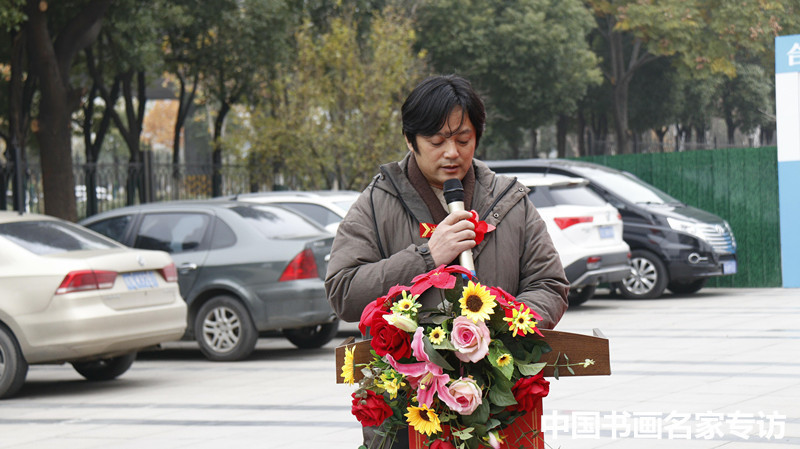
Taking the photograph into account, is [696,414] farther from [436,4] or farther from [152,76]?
[436,4]

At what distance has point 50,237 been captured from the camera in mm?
9969

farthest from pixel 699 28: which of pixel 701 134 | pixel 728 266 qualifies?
pixel 701 134

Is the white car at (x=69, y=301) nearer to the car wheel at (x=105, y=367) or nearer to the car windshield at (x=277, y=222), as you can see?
the car wheel at (x=105, y=367)

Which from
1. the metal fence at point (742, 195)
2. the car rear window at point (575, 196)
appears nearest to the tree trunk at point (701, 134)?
the metal fence at point (742, 195)

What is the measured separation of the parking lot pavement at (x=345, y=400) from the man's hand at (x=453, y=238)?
3.33 metres

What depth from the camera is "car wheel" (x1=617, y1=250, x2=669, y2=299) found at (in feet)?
54.0

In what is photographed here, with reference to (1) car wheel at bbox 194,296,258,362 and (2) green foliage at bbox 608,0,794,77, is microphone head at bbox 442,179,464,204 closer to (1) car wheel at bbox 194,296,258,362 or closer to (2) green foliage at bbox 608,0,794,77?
(1) car wheel at bbox 194,296,258,362

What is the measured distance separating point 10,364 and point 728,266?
10503 mm

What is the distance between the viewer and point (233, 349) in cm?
1132

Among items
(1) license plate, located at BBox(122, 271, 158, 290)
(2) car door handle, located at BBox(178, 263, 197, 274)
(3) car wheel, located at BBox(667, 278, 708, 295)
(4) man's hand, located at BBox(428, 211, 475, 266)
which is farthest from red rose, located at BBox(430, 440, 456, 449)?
(3) car wheel, located at BBox(667, 278, 708, 295)

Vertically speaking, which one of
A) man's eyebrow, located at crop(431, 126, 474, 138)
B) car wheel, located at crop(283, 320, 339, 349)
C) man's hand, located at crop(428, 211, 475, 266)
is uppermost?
man's eyebrow, located at crop(431, 126, 474, 138)

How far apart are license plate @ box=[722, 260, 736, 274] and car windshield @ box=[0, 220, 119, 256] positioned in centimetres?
921

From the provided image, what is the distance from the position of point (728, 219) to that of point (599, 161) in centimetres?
234

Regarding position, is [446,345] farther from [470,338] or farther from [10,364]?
[10,364]
